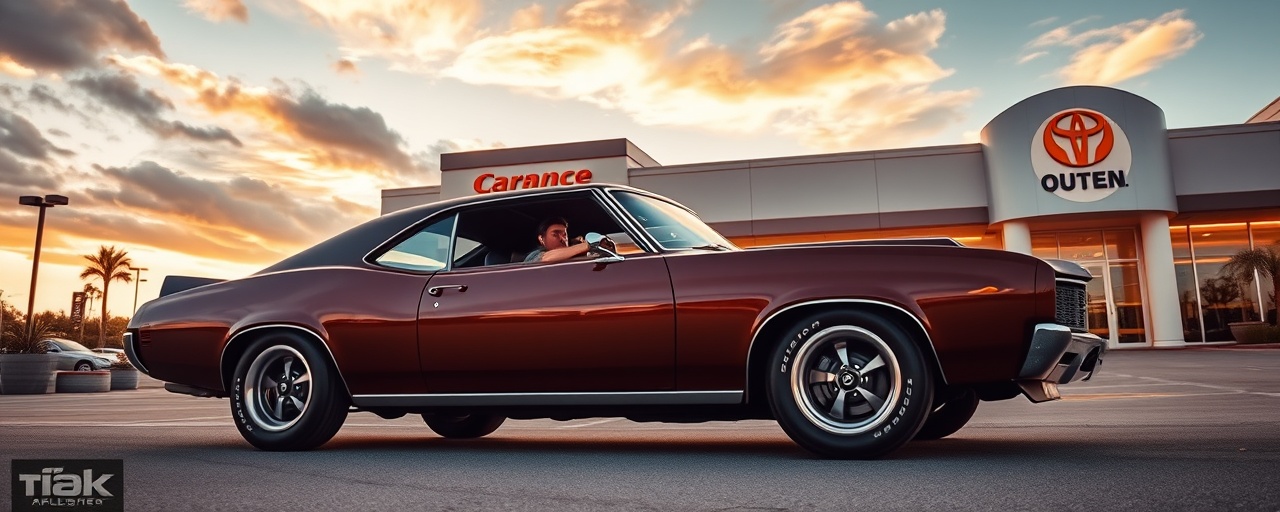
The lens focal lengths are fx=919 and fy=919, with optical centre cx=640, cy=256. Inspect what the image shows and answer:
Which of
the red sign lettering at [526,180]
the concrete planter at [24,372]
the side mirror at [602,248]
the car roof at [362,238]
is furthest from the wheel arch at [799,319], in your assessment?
the red sign lettering at [526,180]

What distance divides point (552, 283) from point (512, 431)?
8.59ft

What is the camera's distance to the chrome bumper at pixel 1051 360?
3885mm

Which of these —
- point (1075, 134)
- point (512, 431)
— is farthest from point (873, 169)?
point (512, 431)

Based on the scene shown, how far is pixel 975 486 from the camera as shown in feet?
10.6

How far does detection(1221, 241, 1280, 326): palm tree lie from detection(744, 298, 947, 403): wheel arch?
1113 inches

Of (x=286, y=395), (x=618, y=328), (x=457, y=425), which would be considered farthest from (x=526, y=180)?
(x=618, y=328)

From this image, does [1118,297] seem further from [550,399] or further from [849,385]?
[550,399]

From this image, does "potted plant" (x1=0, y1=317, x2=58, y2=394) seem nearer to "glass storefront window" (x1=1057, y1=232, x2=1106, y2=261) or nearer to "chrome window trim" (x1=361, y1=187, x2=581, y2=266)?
"chrome window trim" (x1=361, y1=187, x2=581, y2=266)

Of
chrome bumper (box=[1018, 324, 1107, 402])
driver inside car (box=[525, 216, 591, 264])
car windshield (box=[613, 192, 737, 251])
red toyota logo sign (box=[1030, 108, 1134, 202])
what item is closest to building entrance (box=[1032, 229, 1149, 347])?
red toyota logo sign (box=[1030, 108, 1134, 202])

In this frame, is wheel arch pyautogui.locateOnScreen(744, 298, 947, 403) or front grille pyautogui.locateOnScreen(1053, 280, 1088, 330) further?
front grille pyautogui.locateOnScreen(1053, 280, 1088, 330)

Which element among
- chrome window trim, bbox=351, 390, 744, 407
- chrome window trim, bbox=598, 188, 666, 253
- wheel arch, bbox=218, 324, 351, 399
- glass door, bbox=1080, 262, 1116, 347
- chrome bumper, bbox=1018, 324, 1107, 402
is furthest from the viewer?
glass door, bbox=1080, 262, 1116, 347

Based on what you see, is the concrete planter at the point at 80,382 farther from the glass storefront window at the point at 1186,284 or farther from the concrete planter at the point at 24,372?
the glass storefront window at the point at 1186,284

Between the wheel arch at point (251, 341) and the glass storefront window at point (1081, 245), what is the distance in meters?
26.7

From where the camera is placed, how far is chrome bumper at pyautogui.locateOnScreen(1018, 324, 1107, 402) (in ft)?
12.7
